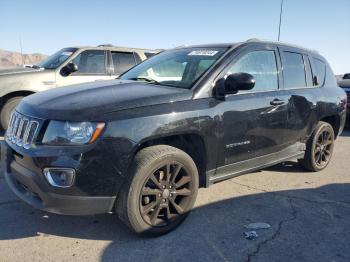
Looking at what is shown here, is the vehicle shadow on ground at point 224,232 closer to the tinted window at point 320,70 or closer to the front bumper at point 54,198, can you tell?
the front bumper at point 54,198

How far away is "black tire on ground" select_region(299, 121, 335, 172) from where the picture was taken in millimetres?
5363

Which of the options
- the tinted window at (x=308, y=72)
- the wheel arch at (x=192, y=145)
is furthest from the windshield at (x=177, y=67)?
the tinted window at (x=308, y=72)

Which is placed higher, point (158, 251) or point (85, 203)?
point (85, 203)

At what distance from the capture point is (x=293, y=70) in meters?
4.90

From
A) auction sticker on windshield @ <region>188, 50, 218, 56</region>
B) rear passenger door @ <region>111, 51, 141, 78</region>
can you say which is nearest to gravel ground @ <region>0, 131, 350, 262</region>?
auction sticker on windshield @ <region>188, 50, 218, 56</region>

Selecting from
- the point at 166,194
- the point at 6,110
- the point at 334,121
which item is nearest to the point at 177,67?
the point at 166,194

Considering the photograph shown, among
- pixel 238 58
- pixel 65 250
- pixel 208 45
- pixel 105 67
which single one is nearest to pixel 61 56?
pixel 105 67

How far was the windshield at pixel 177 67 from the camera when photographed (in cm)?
387

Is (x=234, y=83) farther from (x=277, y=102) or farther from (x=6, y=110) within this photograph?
(x=6, y=110)

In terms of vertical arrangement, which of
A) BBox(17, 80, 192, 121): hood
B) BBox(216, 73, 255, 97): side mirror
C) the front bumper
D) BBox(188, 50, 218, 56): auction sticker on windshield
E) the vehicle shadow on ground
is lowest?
the vehicle shadow on ground

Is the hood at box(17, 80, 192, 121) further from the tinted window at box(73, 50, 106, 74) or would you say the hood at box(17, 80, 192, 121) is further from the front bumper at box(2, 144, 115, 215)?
the tinted window at box(73, 50, 106, 74)

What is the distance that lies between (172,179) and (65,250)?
1119mm

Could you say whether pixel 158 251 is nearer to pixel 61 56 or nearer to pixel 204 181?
pixel 204 181

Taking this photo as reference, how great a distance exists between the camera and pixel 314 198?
4547 millimetres
